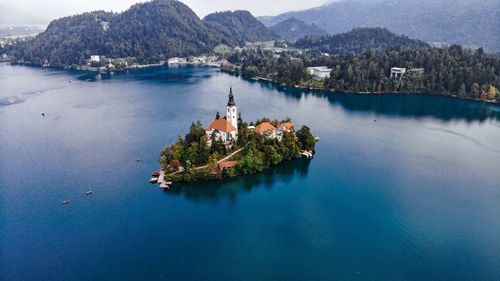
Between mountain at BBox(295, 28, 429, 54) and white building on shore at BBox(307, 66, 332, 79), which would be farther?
mountain at BBox(295, 28, 429, 54)

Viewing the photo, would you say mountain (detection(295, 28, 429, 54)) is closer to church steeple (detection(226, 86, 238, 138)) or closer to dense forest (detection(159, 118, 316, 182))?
church steeple (detection(226, 86, 238, 138))

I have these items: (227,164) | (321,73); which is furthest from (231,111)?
(321,73)

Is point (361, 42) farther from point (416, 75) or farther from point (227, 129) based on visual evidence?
point (227, 129)

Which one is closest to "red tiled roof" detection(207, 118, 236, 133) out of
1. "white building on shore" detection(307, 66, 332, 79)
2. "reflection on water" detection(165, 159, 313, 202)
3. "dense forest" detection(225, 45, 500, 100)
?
"reflection on water" detection(165, 159, 313, 202)

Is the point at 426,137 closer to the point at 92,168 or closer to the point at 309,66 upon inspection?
the point at 92,168

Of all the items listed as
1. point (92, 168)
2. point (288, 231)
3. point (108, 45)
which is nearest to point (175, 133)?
point (92, 168)
